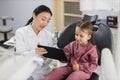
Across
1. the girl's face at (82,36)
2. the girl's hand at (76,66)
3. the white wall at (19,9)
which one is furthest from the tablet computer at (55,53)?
the white wall at (19,9)

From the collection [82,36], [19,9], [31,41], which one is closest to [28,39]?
[31,41]

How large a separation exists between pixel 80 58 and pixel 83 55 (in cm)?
4

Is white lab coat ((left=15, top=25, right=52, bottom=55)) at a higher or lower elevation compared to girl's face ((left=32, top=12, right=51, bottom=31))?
lower

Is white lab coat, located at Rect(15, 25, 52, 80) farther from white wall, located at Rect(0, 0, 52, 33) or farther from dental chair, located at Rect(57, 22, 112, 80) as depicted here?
white wall, located at Rect(0, 0, 52, 33)

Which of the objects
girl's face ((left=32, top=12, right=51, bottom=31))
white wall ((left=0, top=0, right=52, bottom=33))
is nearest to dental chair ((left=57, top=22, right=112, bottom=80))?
girl's face ((left=32, top=12, right=51, bottom=31))

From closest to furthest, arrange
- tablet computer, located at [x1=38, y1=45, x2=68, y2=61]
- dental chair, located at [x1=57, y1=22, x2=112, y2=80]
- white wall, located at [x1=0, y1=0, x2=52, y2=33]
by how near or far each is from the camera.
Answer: tablet computer, located at [x1=38, y1=45, x2=68, y2=61]
dental chair, located at [x1=57, y1=22, x2=112, y2=80]
white wall, located at [x1=0, y1=0, x2=52, y2=33]

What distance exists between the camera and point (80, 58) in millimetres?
1701

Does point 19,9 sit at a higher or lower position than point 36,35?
higher

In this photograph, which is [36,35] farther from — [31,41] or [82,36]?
[82,36]

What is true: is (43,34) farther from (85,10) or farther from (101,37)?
(85,10)

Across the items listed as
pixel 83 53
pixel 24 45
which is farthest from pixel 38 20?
pixel 83 53

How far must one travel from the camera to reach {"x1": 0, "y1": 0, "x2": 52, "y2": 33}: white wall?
4.23 metres

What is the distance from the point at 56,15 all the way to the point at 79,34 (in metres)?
2.49

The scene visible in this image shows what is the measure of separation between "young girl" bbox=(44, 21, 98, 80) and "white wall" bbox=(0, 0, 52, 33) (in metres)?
2.42
